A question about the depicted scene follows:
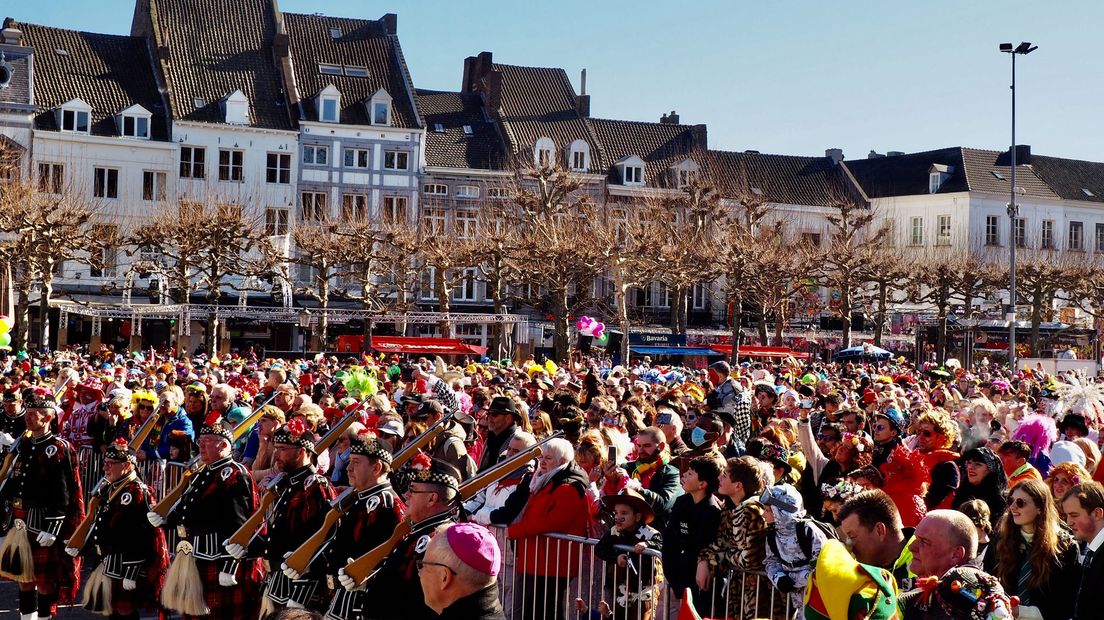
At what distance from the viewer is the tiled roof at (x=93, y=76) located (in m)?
52.0

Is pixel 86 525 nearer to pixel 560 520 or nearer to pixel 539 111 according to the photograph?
pixel 560 520

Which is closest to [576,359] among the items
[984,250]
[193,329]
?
[193,329]

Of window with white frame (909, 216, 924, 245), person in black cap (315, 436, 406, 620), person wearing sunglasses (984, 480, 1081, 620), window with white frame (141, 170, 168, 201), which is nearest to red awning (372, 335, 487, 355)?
window with white frame (141, 170, 168, 201)

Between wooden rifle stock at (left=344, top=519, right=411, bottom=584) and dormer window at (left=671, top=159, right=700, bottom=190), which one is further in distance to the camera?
dormer window at (left=671, top=159, right=700, bottom=190)

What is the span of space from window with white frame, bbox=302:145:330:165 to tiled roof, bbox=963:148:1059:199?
1213 inches

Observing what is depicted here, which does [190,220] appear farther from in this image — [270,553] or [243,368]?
[270,553]

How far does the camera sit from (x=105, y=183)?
51.9 meters

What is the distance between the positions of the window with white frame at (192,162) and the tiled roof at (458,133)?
914 centimetres

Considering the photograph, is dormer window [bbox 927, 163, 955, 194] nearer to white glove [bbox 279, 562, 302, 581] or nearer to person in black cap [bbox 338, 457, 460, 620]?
white glove [bbox 279, 562, 302, 581]

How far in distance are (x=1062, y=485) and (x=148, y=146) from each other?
159 ft

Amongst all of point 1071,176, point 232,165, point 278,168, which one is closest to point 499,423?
point 232,165

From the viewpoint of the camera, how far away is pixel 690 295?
62.4m

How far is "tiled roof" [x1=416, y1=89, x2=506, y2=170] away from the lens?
5772cm

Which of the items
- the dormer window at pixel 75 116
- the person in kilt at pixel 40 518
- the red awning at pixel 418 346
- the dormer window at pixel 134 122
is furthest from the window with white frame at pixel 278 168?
the person in kilt at pixel 40 518
